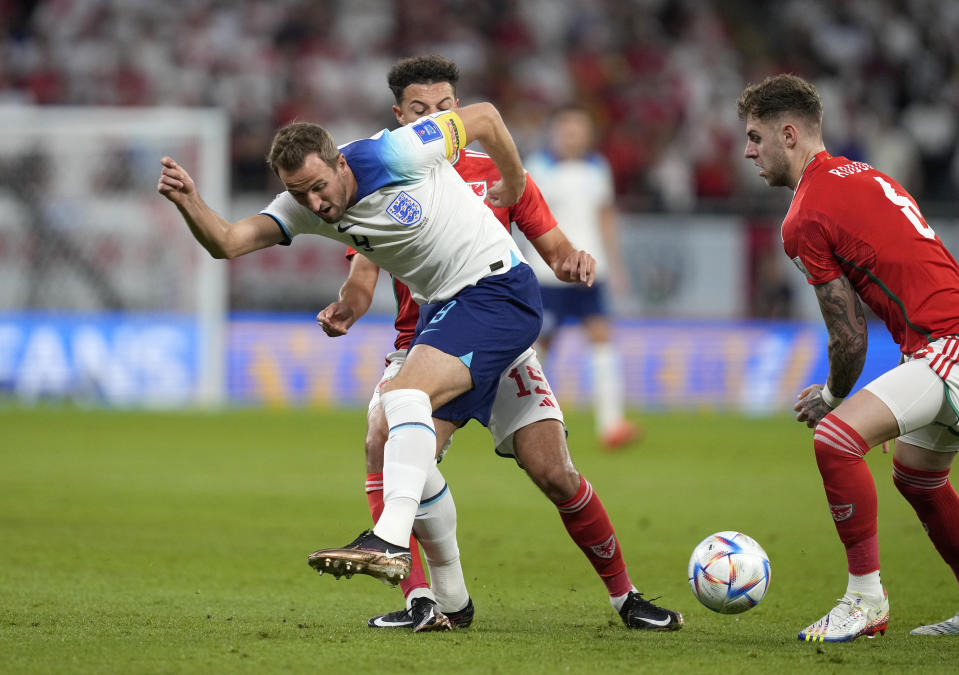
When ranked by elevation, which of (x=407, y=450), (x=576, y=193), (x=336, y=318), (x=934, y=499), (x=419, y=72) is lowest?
(x=934, y=499)

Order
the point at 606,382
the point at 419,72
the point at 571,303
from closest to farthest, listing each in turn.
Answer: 1. the point at 419,72
2. the point at 571,303
3. the point at 606,382

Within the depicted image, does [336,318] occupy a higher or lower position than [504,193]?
lower

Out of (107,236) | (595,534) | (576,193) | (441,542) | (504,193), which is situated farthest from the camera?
(107,236)

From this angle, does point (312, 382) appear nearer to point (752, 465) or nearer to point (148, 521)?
point (752, 465)

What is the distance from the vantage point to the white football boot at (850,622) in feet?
15.4

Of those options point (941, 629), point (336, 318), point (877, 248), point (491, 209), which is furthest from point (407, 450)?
point (941, 629)

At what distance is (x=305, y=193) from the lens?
15.0 ft

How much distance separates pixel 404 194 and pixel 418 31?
15496 mm

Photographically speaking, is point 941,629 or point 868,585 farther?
point 941,629

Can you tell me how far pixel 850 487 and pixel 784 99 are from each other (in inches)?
56.3

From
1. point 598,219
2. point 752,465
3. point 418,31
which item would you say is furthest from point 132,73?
point 752,465

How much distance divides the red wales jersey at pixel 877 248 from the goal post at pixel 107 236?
10906 millimetres

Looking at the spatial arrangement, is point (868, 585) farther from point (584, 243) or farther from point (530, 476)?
point (584, 243)

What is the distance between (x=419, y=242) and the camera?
479 cm
